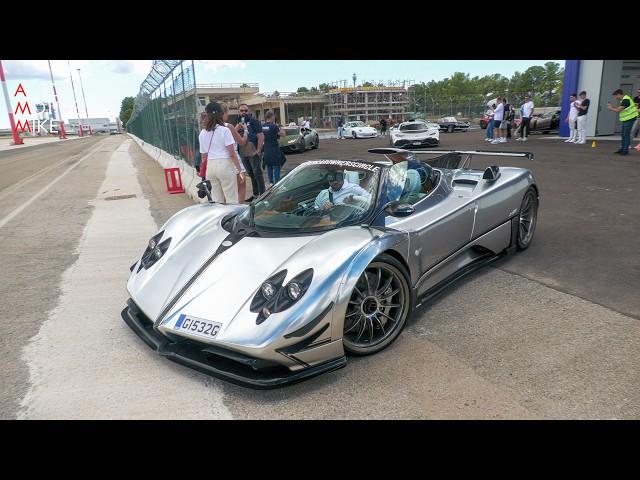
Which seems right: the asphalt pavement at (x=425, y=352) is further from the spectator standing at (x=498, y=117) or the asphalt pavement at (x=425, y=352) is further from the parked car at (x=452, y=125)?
the parked car at (x=452, y=125)

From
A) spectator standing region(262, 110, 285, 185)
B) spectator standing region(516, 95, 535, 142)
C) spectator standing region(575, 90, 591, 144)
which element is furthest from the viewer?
spectator standing region(516, 95, 535, 142)

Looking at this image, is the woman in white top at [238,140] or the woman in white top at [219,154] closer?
the woman in white top at [219,154]

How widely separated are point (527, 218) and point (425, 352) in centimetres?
260

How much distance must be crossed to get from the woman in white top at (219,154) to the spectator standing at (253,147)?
2140mm

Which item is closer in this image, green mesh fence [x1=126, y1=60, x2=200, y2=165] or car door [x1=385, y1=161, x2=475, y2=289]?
car door [x1=385, y1=161, x2=475, y2=289]

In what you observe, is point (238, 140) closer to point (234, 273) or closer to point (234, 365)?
point (234, 273)

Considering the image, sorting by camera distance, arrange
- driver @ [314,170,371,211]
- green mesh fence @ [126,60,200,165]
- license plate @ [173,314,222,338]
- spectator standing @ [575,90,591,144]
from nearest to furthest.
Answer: license plate @ [173,314,222,338] < driver @ [314,170,371,211] < green mesh fence @ [126,60,200,165] < spectator standing @ [575,90,591,144]

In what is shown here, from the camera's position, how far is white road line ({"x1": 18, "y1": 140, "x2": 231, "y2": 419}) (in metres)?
2.43

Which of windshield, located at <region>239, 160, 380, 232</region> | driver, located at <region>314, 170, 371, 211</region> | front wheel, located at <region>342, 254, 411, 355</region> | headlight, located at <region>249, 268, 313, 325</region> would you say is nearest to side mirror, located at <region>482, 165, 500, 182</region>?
windshield, located at <region>239, 160, 380, 232</region>

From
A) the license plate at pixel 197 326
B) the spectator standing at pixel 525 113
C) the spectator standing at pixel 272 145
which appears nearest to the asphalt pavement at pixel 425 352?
the license plate at pixel 197 326

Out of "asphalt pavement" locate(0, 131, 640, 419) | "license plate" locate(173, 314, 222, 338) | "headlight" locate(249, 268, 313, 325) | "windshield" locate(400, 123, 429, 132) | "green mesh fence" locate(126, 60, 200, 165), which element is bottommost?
"asphalt pavement" locate(0, 131, 640, 419)

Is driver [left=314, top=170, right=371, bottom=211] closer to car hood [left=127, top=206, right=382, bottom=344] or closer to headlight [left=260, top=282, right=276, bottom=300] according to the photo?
car hood [left=127, top=206, right=382, bottom=344]

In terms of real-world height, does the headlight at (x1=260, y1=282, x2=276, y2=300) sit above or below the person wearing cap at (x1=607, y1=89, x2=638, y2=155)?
below

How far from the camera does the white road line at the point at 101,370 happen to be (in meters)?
2.43
